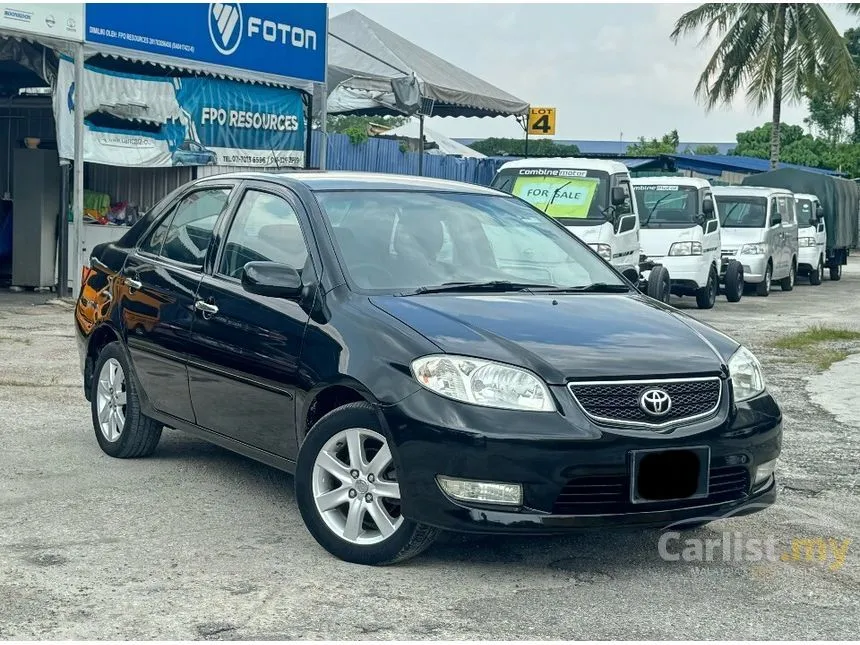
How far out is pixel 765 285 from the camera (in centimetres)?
2372

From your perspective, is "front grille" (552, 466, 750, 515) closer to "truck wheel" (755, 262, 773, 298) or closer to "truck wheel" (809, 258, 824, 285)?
"truck wheel" (755, 262, 773, 298)

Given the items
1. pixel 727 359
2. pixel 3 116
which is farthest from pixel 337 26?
pixel 727 359

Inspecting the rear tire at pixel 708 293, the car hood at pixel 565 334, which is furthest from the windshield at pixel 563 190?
the car hood at pixel 565 334

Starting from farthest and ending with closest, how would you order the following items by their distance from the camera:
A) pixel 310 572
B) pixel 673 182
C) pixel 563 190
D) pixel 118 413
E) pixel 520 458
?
pixel 673 182 < pixel 563 190 < pixel 118 413 < pixel 310 572 < pixel 520 458

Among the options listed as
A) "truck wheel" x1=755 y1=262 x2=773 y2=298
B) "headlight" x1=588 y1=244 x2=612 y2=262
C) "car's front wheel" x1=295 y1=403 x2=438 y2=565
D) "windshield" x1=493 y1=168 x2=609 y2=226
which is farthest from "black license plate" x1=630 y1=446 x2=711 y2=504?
"truck wheel" x1=755 y1=262 x2=773 y2=298

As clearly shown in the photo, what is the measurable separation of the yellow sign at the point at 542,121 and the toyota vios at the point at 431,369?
21202mm

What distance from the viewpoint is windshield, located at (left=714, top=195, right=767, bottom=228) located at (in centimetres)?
2344

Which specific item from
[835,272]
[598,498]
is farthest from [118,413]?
[835,272]

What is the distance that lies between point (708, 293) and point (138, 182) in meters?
8.45

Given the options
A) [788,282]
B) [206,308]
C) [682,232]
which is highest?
[682,232]

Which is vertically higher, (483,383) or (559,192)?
(559,192)

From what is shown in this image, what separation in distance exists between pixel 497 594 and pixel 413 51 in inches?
841

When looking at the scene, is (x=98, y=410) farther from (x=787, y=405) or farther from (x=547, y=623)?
(x=787, y=405)

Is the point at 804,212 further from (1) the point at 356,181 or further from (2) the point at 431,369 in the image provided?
(2) the point at 431,369
